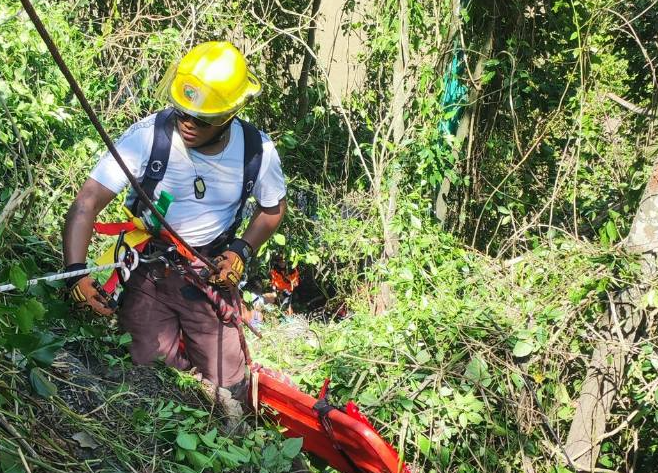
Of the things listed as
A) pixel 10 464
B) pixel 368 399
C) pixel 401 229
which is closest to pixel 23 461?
pixel 10 464

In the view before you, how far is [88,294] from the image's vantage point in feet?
10.4

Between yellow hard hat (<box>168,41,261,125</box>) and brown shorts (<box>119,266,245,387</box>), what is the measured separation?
89 centimetres

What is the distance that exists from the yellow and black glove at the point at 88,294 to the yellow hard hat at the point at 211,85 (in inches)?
34.8

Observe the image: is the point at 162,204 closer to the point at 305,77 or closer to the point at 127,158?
the point at 127,158

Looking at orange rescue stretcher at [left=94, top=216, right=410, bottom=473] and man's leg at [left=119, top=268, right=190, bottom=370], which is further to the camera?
man's leg at [left=119, top=268, right=190, bottom=370]

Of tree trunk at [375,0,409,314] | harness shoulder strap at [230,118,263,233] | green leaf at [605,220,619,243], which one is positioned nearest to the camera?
harness shoulder strap at [230,118,263,233]

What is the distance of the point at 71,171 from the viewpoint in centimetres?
521

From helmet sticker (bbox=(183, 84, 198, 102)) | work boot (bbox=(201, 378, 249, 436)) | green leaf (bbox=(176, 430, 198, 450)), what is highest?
helmet sticker (bbox=(183, 84, 198, 102))

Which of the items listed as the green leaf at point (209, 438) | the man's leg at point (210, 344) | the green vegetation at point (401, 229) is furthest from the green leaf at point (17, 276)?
the man's leg at point (210, 344)

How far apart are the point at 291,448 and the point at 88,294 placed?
1.09m

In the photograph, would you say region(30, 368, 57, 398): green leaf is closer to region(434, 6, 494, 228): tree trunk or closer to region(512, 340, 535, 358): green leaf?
region(512, 340, 535, 358): green leaf

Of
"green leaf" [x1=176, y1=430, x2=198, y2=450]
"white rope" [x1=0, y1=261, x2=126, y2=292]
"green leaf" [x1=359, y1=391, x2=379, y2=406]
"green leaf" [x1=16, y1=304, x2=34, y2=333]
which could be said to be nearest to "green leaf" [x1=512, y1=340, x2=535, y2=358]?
"green leaf" [x1=359, y1=391, x2=379, y2=406]

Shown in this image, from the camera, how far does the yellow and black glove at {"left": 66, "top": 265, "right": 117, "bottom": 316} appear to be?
10.4 feet

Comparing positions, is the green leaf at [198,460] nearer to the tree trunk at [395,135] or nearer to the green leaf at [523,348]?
the green leaf at [523,348]
